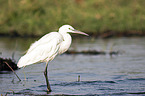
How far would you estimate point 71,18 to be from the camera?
21.7 meters

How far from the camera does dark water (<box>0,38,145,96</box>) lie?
8.48 meters

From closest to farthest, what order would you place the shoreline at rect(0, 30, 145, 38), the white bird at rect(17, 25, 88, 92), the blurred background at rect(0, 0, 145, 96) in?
the white bird at rect(17, 25, 88, 92) → the blurred background at rect(0, 0, 145, 96) → the shoreline at rect(0, 30, 145, 38)

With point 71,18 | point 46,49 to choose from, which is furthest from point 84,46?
point 46,49

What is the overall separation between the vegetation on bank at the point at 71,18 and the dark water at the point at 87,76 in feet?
21.0

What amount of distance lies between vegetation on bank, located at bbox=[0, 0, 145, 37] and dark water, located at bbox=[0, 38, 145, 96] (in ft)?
21.0

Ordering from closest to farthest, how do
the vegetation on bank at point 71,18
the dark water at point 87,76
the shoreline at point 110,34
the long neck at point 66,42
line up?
the dark water at point 87,76 < the long neck at point 66,42 < the shoreline at point 110,34 < the vegetation on bank at point 71,18

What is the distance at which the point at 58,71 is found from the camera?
37.8 ft

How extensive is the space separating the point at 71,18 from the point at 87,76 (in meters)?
11.6

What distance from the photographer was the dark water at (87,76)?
848 centimetres

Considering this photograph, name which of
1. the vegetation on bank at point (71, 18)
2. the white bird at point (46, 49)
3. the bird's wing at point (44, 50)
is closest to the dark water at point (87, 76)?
the white bird at point (46, 49)

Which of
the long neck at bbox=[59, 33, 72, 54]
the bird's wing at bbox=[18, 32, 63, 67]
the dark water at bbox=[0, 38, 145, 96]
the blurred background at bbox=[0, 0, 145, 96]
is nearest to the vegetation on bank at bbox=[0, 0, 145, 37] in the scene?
the blurred background at bbox=[0, 0, 145, 96]

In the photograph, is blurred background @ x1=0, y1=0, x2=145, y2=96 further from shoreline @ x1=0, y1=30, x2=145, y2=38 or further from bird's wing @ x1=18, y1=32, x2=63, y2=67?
bird's wing @ x1=18, y1=32, x2=63, y2=67

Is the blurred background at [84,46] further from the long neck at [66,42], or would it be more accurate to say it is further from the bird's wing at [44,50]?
the long neck at [66,42]

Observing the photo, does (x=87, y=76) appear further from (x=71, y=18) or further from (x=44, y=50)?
(x=71, y=18)
